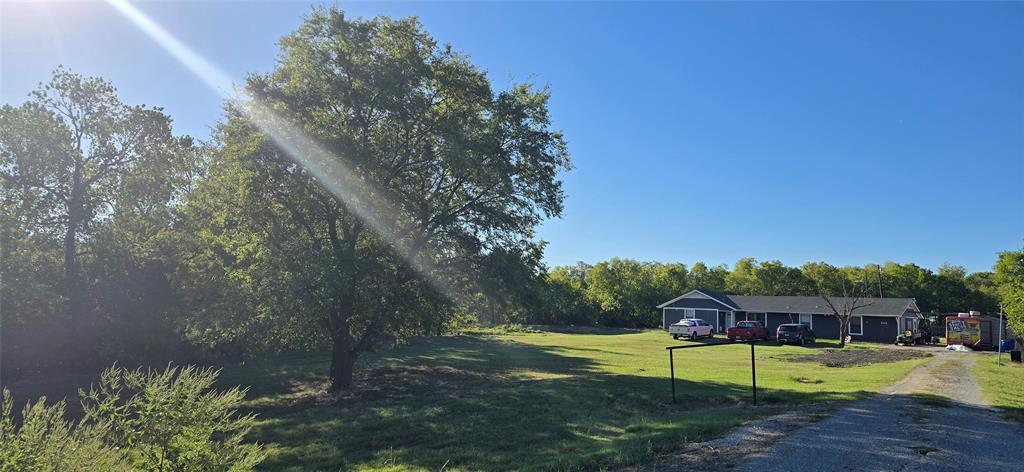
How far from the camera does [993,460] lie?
6.54 metres

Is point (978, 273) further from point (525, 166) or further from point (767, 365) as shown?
point (525, 166)

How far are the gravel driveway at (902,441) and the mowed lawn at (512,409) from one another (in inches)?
49.6

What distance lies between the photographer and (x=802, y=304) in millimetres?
49969

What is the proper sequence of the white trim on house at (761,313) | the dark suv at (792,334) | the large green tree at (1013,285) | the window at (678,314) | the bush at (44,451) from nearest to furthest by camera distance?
the bush at (44,451) → the large green tree at (1013,285) → the dark suv at (792,334) → the white trim on house at (761,313) → the window at (678,314)

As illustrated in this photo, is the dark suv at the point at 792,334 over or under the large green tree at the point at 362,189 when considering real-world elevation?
under

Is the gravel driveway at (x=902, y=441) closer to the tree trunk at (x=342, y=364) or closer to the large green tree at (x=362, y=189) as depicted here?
the large green tree at (x=362, y=189)

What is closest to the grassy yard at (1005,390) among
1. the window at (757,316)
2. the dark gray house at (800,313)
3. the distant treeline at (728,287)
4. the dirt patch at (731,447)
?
the dirt patch at (731,447)

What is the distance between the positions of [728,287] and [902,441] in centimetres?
8020

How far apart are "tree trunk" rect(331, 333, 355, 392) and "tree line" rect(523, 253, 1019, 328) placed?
41.9 meters

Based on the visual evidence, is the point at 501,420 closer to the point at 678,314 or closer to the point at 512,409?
the point at 512,409

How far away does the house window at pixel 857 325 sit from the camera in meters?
45.9

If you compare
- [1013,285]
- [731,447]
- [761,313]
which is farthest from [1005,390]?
[761,313]

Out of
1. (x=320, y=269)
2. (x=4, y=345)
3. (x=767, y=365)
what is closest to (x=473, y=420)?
(x=320, y=269)

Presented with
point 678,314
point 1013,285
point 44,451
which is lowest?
point 678,314
